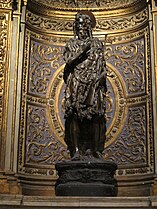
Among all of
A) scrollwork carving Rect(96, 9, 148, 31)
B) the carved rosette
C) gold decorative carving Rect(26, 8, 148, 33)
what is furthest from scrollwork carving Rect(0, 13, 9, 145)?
scrollwork carving Rect(96, 9, 148, 31)

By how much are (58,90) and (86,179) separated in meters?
1.69

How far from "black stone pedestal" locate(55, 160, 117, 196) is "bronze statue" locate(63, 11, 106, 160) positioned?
0.21m

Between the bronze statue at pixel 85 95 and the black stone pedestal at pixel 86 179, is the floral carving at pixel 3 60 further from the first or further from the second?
the black stone pedestal at pixel 86 179

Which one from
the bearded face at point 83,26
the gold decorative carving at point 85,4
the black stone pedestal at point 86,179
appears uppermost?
the gold decorative carving at point 85,4

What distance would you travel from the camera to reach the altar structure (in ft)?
19.5

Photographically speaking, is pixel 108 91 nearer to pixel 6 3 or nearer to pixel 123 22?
pixel 123 22

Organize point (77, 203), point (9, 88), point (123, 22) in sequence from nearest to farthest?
A: point (77, 203) < point (9, 88) < point (123, 22)

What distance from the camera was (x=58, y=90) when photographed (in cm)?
659

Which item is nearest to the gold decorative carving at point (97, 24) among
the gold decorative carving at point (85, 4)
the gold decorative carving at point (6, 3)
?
the gold decorative carving at point (85, 4)

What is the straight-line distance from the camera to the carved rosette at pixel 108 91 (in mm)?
6219

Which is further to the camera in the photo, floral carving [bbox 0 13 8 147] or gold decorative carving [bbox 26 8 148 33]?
gold decorative carving [bbox 26 8 148 33]

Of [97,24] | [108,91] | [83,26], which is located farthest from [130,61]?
[83,26]

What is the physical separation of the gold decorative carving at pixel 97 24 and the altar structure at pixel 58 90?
15mm

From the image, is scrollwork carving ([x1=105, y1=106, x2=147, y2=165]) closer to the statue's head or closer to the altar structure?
the altar structure
